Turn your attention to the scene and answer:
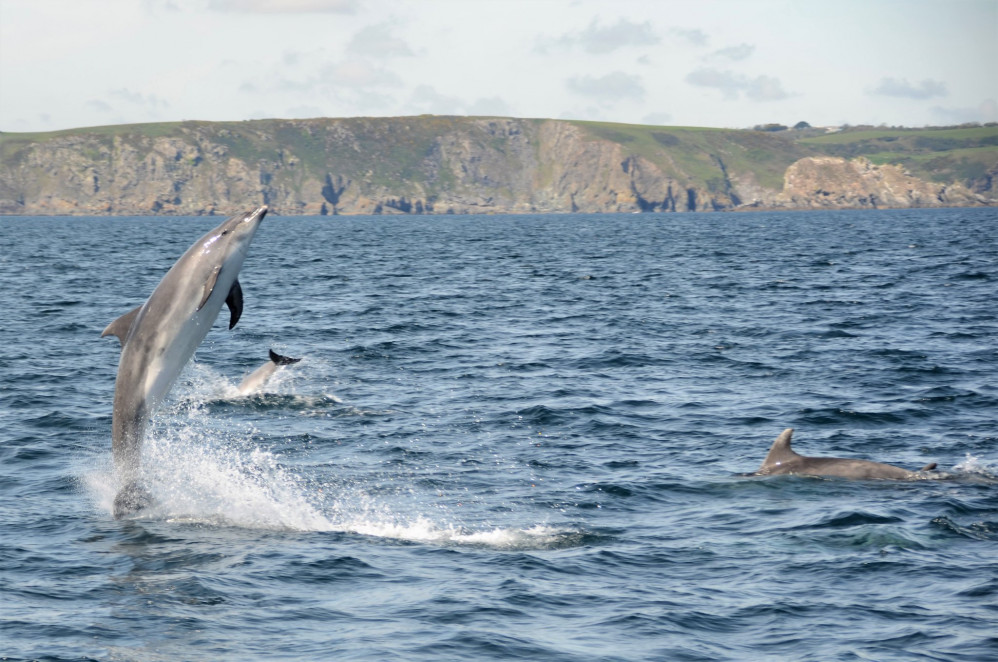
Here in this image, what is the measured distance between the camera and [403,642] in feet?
37.7

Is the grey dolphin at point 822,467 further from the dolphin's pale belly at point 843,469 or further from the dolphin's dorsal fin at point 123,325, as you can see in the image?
the dolphin's dorsal fin at point 123,325

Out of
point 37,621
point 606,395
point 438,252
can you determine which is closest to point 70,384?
point 606,395

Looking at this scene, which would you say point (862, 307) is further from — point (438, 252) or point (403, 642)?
point (438, 252)

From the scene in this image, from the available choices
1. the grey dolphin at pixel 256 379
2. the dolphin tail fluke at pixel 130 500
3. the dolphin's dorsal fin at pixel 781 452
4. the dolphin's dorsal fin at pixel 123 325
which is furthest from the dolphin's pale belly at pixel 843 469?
the grey dolphin at pixel 256 379

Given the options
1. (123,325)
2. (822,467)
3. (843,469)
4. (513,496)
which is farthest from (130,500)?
(843,469)

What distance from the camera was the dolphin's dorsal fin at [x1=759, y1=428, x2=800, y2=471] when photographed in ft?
61.2

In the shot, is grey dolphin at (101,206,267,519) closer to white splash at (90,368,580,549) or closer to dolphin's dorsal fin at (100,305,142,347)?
dolphin's dorsal fin at (100,305,142,347)

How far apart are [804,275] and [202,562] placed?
167 feet

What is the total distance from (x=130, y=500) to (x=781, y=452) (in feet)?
34.0

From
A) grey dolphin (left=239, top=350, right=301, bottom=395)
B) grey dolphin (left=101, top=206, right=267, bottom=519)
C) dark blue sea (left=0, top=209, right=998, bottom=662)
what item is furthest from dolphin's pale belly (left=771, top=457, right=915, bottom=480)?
grey dolphin (left=239, top=350, right=301, bottom=395)

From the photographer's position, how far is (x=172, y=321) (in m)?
13.4

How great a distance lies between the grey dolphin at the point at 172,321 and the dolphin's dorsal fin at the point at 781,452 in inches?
376

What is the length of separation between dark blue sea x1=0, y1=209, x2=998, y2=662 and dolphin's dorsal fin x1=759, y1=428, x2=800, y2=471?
0.61m

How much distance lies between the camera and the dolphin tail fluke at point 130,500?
50.4 feet
